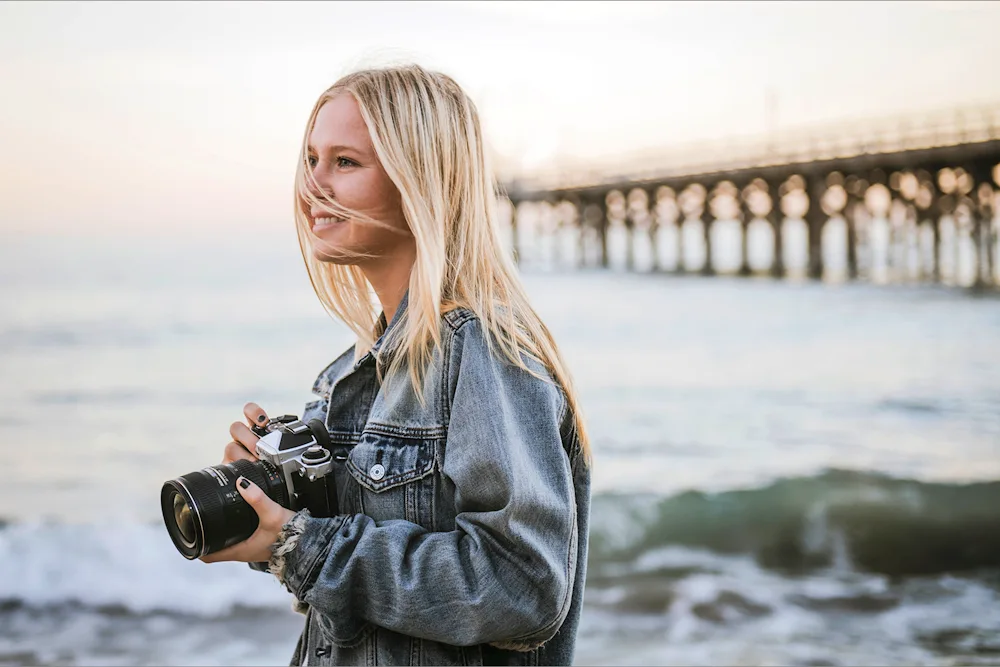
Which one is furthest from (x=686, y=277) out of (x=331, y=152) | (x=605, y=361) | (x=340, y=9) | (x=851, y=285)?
(x=331, y=152)

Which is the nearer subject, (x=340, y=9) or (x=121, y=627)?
(x=121, y=627)

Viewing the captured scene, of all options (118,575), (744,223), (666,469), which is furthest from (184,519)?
(744,223)

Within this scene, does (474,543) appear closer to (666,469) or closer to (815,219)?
(666,469)

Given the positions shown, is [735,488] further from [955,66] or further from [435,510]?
[955,66]

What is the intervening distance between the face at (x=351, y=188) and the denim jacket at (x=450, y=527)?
20 centimetres

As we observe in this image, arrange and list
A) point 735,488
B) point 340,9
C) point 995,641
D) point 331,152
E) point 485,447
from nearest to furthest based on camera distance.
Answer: point 485,447, point 331,152, point 995,641, point 735,488, point 340,9

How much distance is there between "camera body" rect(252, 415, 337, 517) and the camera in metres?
1.32

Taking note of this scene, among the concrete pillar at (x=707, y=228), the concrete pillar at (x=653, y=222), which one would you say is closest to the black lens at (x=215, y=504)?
the concrete pillar at (x=707, y=228)

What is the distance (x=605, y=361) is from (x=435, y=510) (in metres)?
14.7

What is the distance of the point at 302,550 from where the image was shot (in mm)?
1269

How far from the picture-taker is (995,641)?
14.0 feet

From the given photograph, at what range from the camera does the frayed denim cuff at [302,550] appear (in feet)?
4.15

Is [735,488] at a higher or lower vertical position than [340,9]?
lower

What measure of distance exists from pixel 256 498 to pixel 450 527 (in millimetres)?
277
